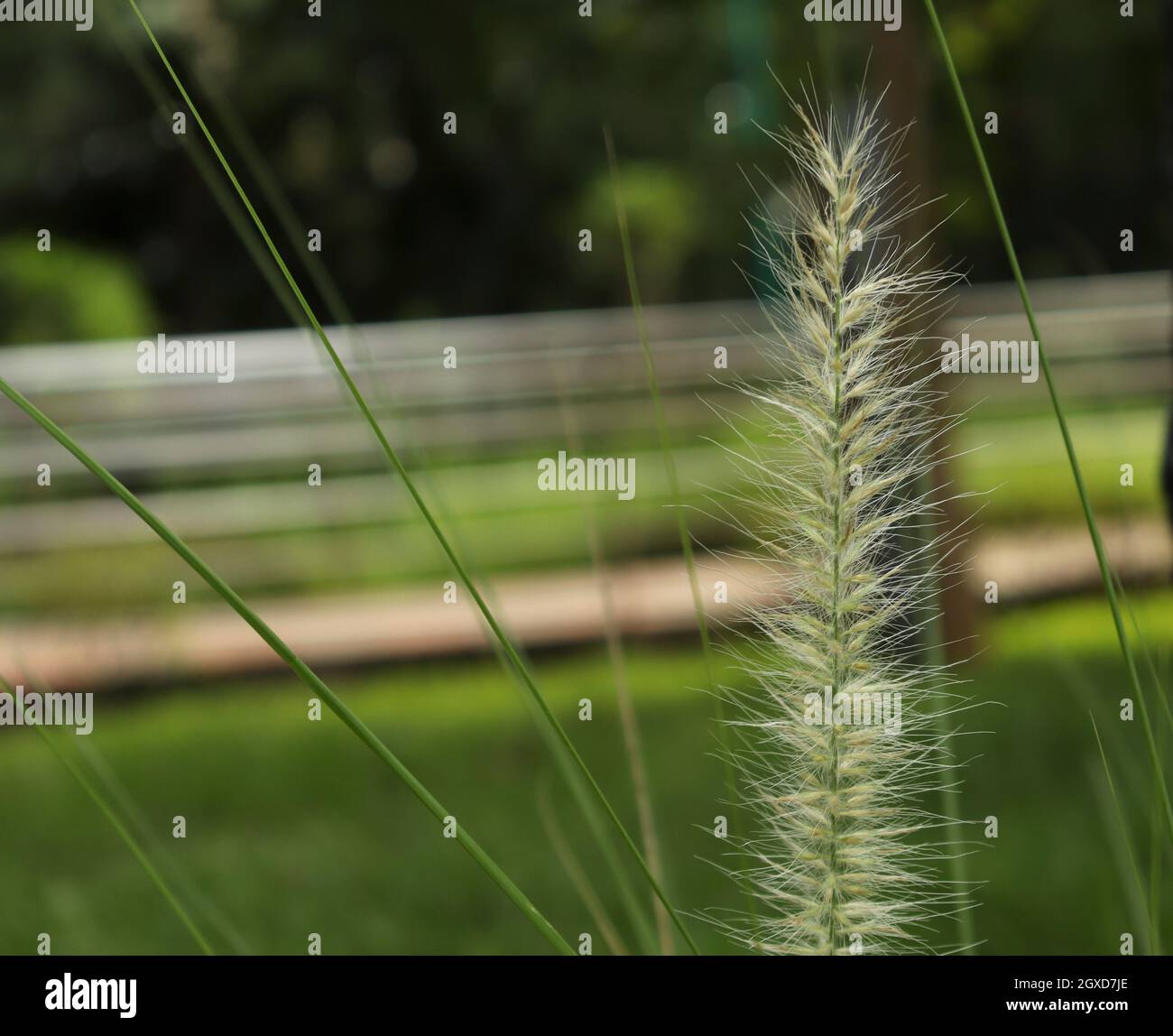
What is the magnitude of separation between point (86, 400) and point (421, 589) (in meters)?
2.12

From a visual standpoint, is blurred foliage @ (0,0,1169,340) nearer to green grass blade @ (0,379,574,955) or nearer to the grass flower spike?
the grass flower spike

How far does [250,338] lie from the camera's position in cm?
998

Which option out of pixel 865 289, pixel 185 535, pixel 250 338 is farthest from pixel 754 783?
pixel 250 338

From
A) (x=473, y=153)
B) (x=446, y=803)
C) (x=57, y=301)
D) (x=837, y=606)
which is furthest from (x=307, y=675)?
(x=473, y=153)

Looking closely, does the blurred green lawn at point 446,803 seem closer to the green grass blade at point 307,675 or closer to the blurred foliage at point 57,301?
the green grass blade at point 307,675

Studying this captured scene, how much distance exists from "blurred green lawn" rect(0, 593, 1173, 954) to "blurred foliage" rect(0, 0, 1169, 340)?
1133cm

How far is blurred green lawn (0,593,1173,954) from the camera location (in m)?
3.69

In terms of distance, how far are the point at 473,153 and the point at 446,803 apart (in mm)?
17362

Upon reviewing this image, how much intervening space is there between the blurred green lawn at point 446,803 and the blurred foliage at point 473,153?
11333mm

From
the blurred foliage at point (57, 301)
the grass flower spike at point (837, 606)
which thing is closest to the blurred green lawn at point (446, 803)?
the grass flower spike at point (837, 606)

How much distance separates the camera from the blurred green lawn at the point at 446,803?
369 cm

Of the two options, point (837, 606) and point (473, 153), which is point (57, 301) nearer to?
point (473, 153)

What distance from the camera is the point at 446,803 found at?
4.55 meters
